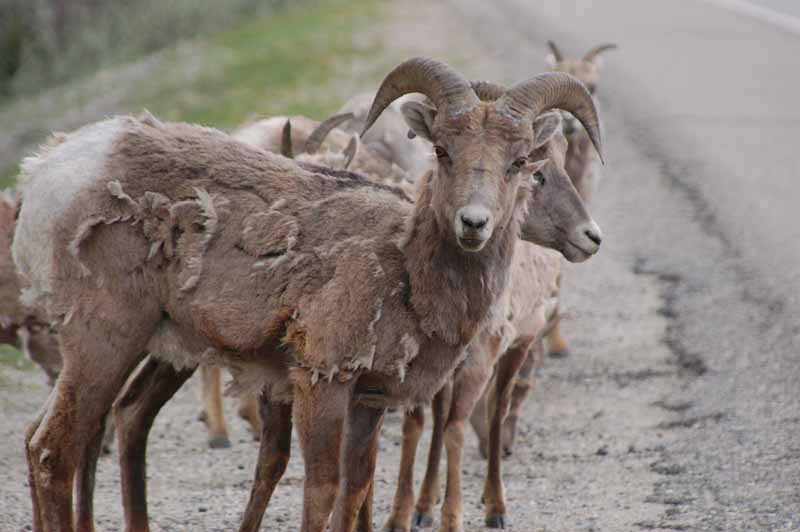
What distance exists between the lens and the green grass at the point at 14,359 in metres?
11.7

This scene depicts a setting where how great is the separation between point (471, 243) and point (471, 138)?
1.75 ft

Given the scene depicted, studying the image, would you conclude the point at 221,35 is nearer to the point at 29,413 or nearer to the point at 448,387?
the point at 29,413

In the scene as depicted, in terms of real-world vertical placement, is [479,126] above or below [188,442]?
above

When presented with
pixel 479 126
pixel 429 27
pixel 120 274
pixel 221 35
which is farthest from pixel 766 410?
pixel 221 35

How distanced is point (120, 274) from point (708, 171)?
36.6 feet

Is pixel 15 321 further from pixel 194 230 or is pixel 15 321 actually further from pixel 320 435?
pixel 320 435

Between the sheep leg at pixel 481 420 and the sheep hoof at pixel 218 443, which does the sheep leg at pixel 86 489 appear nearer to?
the sheep hoof at pixel 218 443

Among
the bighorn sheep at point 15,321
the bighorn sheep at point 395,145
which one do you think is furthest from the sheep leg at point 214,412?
the bighorn sheep at point 395,145

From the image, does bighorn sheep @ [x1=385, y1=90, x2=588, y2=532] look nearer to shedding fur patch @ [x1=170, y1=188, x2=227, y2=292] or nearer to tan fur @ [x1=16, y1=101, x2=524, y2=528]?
tan fur @ [x1=16, y1=101, x2=524, y2=528]

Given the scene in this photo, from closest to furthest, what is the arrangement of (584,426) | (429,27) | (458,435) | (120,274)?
(120,274), (458,435), (584,426), (429,27)

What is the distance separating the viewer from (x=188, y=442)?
9.98m

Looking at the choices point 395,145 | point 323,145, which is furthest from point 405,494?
point 395,145

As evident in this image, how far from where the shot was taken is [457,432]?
8.04 meters

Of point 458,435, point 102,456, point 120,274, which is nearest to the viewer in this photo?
point 120,274
